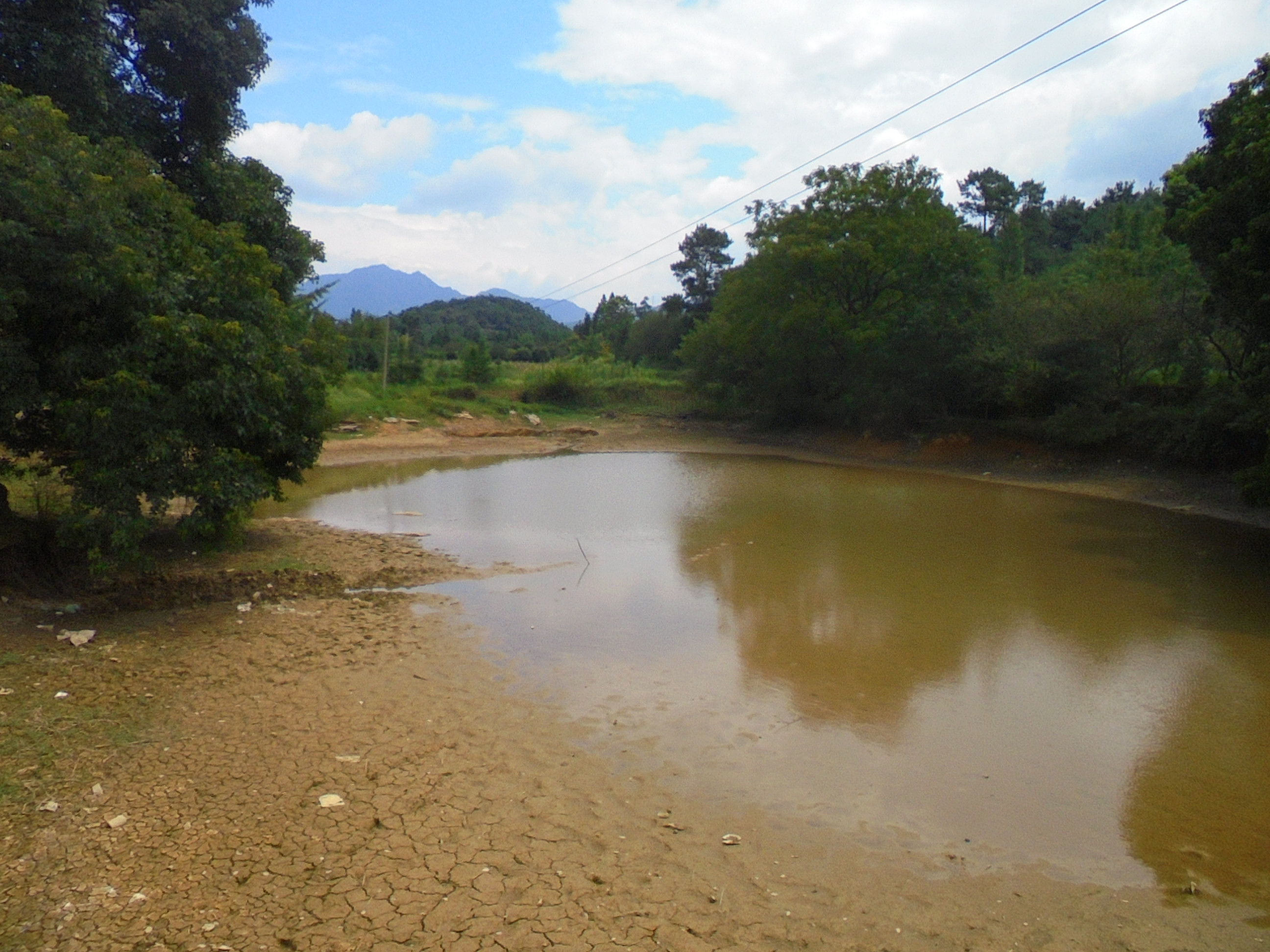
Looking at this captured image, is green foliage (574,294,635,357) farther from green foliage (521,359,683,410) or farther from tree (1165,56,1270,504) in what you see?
tree (1165,56,1270,504)

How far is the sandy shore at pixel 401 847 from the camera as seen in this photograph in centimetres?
388

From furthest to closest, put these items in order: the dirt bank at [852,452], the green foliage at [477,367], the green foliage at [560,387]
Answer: the green foliage at [560,387], the green foliage at [477,367], the dirt bank at [852,452]

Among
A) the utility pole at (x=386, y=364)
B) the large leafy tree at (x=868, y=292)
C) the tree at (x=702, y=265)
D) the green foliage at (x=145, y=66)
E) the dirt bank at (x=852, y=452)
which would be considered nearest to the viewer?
the green foliage at (x=145, y=66)

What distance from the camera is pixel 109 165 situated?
8633mm

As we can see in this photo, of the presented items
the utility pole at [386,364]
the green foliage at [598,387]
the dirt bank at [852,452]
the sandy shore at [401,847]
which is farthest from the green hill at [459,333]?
the sandy shore at [401,847]

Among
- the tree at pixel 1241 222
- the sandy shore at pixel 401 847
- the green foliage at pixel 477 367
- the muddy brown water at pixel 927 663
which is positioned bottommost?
the muddy brown water at pixel 927 663

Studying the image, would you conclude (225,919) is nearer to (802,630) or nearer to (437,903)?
(437,903)

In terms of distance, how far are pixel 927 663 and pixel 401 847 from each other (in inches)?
218

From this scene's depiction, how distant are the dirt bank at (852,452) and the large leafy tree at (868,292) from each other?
191 centimetres

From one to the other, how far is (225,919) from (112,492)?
212 inches

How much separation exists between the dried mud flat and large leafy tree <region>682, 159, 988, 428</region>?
23.2 metres

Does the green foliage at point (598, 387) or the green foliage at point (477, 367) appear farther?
the green foliage at point (598, 387)

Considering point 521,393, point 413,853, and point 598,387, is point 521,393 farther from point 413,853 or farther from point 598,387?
point 413,853

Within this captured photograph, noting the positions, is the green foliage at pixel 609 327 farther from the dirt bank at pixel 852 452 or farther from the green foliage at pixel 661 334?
the dirt bank at pixel 852 452
